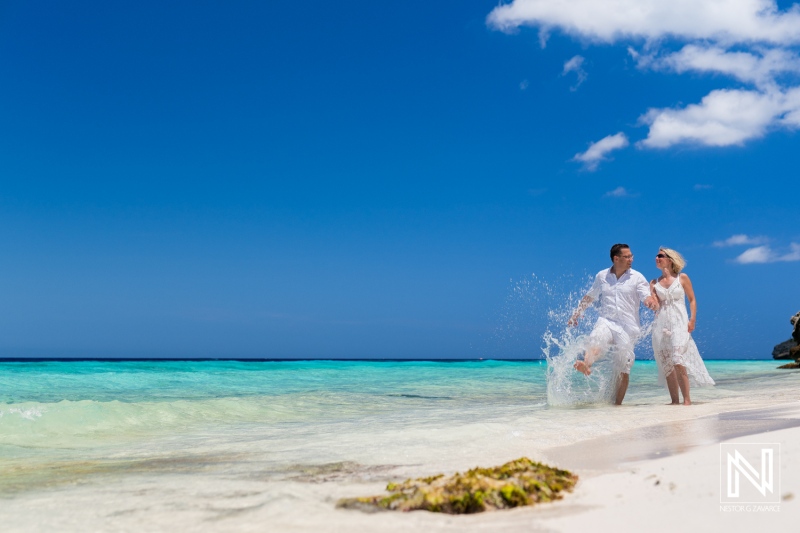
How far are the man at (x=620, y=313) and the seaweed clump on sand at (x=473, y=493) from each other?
525cm

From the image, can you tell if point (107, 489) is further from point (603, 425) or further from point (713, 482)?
point (603, 425)

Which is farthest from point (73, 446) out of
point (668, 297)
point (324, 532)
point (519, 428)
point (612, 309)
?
point (668, 297)

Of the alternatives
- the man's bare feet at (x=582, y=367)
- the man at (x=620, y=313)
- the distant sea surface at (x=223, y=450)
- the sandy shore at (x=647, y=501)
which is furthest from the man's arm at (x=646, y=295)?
the sandy shore at (x=647, y=501)

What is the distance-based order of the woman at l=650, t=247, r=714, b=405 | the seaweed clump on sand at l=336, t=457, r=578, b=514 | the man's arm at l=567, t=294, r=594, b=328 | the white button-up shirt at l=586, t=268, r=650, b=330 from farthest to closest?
the man's arm at l=567, t=294, r=594, b=328 < the white button-up shirt at l=586, t=268, r=650, b=330 < the woman at l=650, t=247, r=714, b=405 < the seaweed clump on sand at l=336, t=457, r=578, b=514

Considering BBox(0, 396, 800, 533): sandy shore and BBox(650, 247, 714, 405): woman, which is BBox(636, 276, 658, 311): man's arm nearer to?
BBox(650, 247, 714, 405): woman

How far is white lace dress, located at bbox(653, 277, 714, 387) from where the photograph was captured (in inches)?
321

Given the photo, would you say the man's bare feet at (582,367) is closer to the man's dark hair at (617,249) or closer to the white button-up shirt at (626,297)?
the white button-up shirt at (626,297)

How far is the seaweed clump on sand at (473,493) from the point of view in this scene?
2844 mm

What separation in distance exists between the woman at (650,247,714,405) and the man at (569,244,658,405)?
7.5 inches

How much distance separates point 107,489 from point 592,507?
2.91m

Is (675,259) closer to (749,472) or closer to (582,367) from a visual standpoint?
(582,367)

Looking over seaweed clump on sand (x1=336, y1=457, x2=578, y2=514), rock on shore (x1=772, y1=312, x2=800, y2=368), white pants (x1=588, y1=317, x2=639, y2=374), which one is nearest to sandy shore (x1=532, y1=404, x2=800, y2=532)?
seaweed clump on sand (x1=336, y1=457, x2=578, y2=514)

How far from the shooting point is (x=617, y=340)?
27.0 feet

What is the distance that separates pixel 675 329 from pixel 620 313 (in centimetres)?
70
